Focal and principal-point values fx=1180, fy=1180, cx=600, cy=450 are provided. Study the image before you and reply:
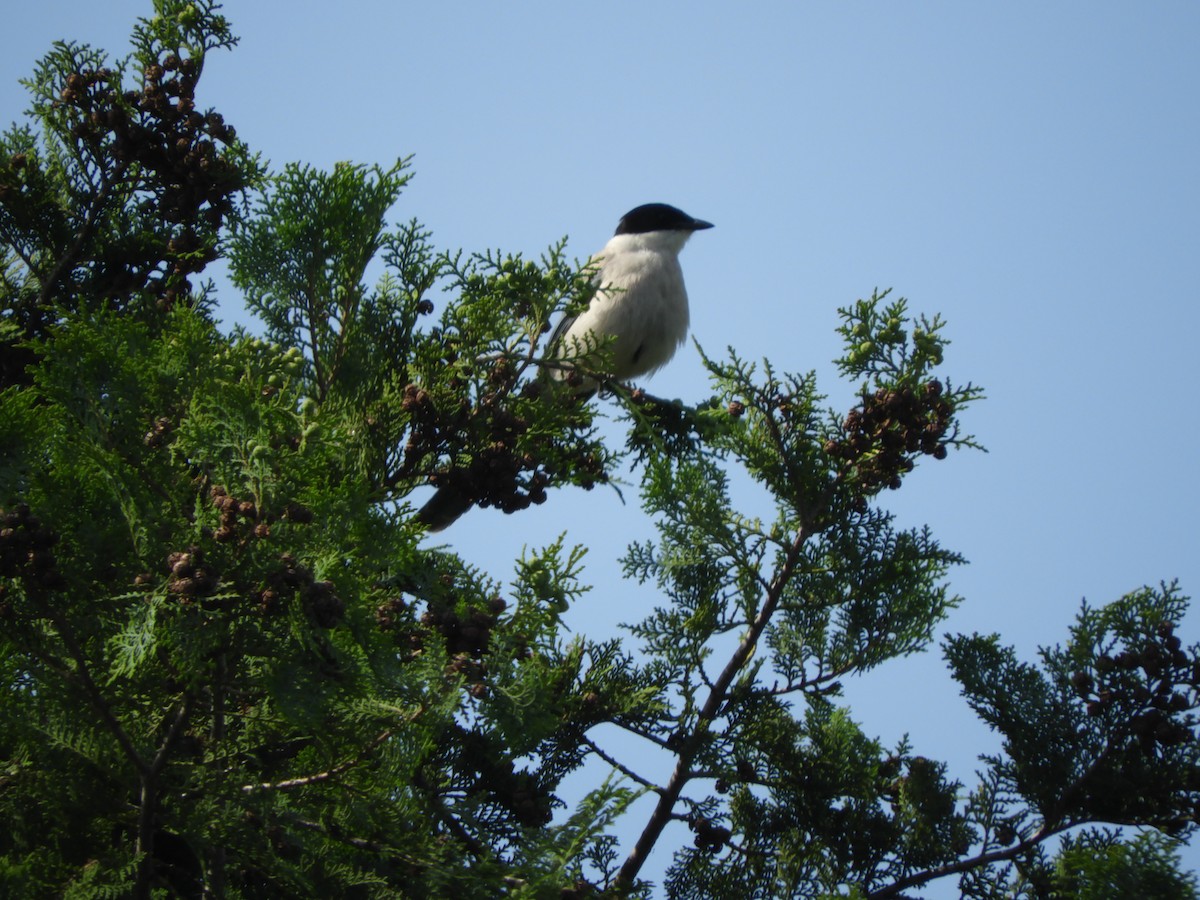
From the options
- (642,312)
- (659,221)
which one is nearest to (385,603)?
(642,312)

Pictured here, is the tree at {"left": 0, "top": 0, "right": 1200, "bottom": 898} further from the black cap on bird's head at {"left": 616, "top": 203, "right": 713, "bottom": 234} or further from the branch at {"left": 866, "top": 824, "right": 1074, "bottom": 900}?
the black cap on bird's head at {"left": 616, "top": 203, "right": 713, "bottom": 234}

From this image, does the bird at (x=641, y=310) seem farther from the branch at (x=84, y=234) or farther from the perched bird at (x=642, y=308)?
the branch at (x=84, y=234)

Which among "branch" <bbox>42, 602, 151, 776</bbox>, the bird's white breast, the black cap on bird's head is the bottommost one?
"branch" <bbox>42, 602, 151, 776</bbox>

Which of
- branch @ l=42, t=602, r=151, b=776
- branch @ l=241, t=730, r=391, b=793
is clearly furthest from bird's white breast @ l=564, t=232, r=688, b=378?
branch @ l=42, t=602, r=151, b=776

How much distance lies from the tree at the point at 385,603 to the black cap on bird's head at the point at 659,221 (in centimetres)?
320

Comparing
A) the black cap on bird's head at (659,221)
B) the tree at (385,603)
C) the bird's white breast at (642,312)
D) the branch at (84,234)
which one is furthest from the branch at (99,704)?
the black cap on bird's head at (659,221)

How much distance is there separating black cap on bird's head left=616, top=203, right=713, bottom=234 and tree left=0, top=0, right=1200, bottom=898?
3.20 meters

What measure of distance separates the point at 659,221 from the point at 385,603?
5713mm

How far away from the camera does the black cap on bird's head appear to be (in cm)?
821

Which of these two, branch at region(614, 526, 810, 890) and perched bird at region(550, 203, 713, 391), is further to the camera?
perched bird at region(550, 203, 713, 391)

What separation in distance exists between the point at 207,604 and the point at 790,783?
2545 millimetres

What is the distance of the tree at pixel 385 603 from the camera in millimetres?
2627

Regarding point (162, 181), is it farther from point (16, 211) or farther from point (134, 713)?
point (134, 713)

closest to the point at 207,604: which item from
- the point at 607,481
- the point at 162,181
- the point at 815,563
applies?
the point at 607,481
